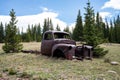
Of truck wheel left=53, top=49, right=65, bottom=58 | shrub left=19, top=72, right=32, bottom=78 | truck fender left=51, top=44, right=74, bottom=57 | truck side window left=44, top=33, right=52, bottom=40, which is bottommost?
shrub left=19, top=72, right=32, bottom=78

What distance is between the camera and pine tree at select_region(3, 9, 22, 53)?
26.1 meters

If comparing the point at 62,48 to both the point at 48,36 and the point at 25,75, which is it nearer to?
the point at 48,36

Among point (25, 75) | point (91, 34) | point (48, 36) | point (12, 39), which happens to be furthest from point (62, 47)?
point (12, 39)

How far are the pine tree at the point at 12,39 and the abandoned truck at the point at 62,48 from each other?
7.12 m

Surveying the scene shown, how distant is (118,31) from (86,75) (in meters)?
73.7

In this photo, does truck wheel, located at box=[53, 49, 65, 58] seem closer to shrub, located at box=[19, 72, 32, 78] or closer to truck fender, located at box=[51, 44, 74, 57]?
truck fender, located at box=[51, 44, 74, 57]

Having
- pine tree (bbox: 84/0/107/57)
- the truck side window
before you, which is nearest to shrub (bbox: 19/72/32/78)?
the truck side window

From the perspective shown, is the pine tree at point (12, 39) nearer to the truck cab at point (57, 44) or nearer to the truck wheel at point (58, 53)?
the truck cab at point (57, 44)

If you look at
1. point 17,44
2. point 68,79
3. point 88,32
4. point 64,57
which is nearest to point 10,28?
point 17,44

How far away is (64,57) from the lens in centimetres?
1638

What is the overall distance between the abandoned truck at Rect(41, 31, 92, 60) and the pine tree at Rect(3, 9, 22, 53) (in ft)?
23.3

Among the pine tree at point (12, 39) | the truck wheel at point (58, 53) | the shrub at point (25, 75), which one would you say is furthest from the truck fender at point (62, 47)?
the pine tree at point (12, 39)

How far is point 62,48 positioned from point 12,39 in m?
11.7

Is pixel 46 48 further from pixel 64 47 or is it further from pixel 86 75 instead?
pixel 86 75
